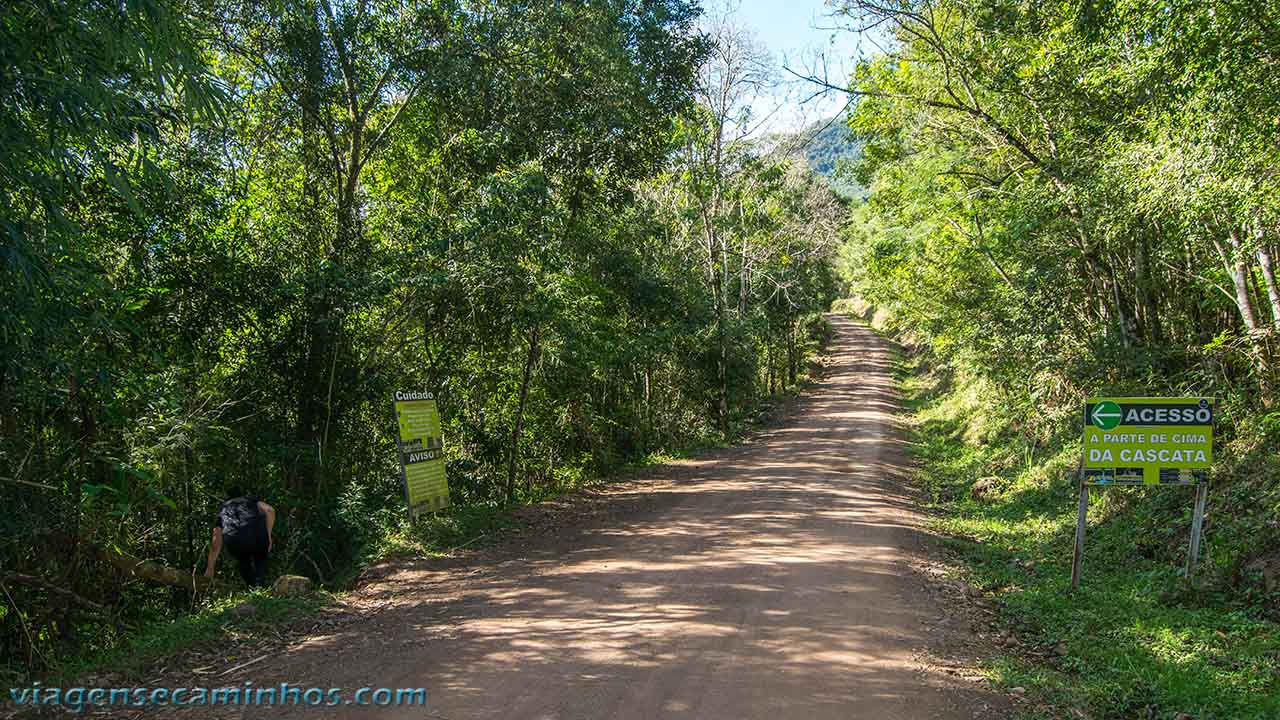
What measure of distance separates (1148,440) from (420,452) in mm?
8223

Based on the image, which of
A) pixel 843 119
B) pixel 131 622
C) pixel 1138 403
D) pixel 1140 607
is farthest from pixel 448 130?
pixel 1140 607

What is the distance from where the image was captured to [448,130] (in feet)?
39.4

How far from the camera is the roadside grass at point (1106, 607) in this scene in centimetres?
500

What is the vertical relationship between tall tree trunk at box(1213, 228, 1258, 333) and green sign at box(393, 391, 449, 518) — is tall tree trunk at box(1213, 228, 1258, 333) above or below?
above

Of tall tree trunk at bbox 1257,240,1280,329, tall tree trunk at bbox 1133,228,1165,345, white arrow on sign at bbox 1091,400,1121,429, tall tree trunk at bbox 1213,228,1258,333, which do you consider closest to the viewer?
white arrow on sign at bbox 1091,400,1121,429

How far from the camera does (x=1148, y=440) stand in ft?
22.5

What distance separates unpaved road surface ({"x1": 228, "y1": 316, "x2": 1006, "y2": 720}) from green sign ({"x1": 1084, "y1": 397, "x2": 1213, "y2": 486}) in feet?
6.96

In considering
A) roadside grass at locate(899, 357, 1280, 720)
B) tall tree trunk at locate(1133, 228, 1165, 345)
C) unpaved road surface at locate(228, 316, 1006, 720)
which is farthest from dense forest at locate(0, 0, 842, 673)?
tall tree trunk at locate(1133, 228, 1165, 345)

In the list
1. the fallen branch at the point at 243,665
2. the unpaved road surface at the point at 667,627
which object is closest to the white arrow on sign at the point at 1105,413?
the unpaved road surface at the point at 667,627

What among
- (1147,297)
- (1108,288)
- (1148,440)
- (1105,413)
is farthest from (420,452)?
(1108,288)

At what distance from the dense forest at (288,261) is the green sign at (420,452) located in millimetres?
677

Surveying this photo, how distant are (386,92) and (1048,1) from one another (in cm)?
945

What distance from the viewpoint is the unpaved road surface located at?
4.87 meters

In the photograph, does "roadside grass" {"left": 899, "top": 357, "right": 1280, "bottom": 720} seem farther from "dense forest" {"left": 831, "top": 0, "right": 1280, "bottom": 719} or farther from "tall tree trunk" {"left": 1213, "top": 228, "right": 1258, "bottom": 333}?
"tall tree trunk" {"left": 1213, "top": 228, "right": 1258, "bottom": 333}
